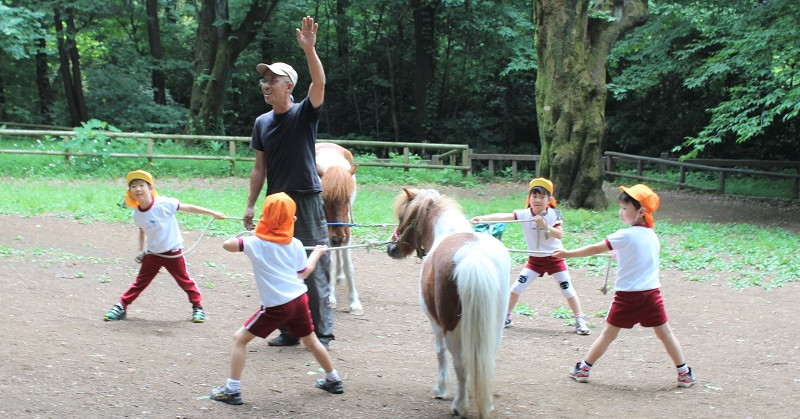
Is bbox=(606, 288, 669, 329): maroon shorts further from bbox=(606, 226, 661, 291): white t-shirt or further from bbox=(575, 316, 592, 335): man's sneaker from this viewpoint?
bbox=(575, 316, 592, 335): man's sneaker

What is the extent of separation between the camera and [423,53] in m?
26.8

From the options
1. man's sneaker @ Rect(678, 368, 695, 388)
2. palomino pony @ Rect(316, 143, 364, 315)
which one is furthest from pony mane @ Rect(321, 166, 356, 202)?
man's sneaker @ Rect(678, 368, 695, 388)

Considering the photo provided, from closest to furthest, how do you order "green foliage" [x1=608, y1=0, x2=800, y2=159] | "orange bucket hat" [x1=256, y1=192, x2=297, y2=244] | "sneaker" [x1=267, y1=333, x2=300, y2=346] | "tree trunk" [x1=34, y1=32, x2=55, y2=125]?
"orange bucket hat" [x1=256, y1=192, x2=297, y2=244], "sneaker" [x1=267, y1=333, x2=300, y2=346], "green foliage" [x1=608, y1=0, x2=800, y2=159], "tree trunk" [x1=34, y1=32, x2=55, y2=125]

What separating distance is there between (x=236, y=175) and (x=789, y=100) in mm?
13120

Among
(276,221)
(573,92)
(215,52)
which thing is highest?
(215,52)

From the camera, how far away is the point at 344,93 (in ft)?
96.3

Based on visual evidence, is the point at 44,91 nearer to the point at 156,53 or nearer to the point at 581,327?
the point at 156,53

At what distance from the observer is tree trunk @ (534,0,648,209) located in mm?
14328

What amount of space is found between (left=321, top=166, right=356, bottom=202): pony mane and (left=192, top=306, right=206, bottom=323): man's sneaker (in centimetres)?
163

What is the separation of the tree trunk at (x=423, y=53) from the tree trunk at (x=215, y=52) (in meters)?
6.32

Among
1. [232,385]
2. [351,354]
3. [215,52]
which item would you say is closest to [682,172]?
[215,52]

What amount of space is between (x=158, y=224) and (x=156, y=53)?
23.9m

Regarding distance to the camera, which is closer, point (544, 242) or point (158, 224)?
point (158, 224)

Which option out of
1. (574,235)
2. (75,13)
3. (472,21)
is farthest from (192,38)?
(574,235)
